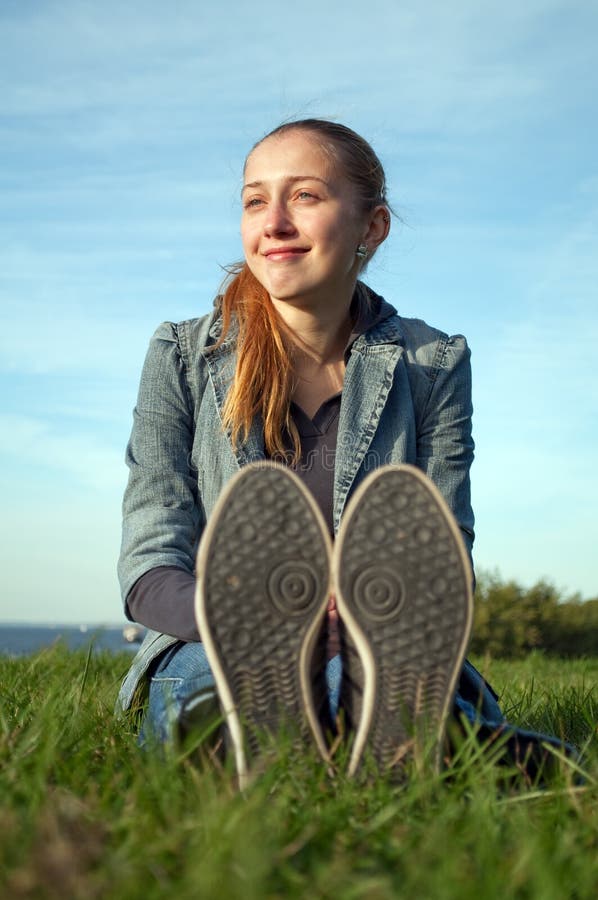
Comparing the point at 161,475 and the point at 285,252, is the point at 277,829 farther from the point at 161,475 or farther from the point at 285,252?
the point at 285,252

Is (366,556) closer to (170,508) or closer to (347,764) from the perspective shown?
(347,764)

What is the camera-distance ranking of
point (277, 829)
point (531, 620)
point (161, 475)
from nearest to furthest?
point (277, 829)
point (161, 475)
point (531, 620)

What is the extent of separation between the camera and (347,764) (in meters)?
1.73

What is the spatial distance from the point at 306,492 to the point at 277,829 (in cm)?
59

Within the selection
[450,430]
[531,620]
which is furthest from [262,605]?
[531,620]

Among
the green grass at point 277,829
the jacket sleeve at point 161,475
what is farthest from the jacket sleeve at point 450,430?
the green grass at point 277,829

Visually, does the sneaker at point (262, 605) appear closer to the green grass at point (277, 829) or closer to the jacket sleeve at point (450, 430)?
the green grass at point (277, 829)

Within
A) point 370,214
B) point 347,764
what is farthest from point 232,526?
point 370,214

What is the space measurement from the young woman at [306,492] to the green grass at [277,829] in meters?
0.13

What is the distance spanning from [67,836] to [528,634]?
1362 cm

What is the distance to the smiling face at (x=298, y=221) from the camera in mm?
2721

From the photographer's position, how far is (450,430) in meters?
2.96

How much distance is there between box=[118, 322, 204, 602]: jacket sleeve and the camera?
8.08 ft

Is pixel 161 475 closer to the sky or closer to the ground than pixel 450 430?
closer to the ground
